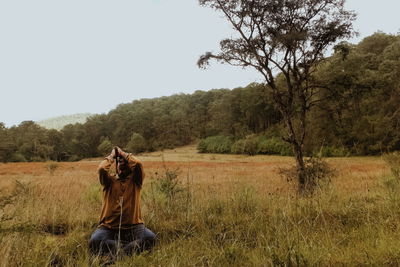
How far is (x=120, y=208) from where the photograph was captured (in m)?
4.46

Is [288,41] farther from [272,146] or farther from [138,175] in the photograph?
[272,146]

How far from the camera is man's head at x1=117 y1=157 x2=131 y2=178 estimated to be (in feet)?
15.1

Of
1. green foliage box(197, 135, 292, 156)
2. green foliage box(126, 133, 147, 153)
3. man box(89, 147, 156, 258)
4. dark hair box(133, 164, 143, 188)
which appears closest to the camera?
man box(89, 147, 156, 258)

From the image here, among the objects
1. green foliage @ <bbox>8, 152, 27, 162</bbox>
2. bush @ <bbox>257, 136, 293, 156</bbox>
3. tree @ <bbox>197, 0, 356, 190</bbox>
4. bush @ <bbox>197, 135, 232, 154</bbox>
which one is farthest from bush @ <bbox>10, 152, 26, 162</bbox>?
tree @ <bbox>197, 0, 356, 190</bbox>

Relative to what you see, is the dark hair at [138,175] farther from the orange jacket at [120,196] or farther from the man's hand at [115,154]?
the man's hand at [115,154]

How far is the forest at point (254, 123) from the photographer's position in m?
10.5

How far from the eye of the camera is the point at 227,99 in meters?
65.4

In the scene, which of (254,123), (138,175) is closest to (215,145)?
(254,123)

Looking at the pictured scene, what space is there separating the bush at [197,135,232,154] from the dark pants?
5666 cm

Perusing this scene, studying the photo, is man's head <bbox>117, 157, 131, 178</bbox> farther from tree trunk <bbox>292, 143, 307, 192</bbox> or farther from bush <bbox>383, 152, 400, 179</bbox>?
bush <bbox>383, 152, 400, 179</bbox>

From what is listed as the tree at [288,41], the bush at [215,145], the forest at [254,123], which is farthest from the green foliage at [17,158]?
the tree at [288,41]

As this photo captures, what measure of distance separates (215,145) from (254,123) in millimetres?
10036

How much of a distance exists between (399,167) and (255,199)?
5.25m

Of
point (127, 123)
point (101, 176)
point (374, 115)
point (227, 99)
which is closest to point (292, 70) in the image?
point (101, 176)
